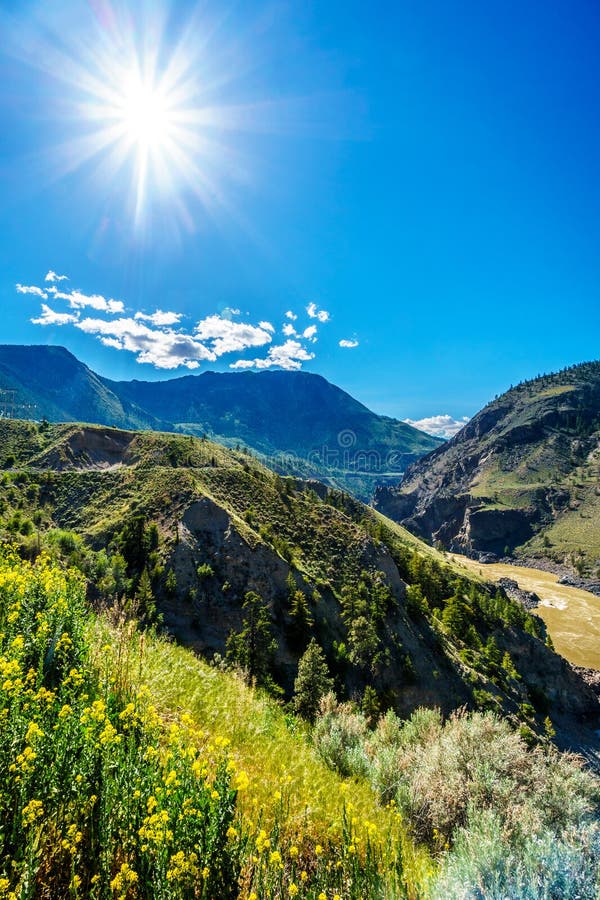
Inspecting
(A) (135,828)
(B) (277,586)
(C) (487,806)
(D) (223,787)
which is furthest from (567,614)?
(A) (135,828)

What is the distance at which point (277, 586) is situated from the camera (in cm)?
4800

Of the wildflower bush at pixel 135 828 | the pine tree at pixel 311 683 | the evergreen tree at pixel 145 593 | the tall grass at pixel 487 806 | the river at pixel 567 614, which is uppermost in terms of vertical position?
the wildflower bush at pixel 135 828

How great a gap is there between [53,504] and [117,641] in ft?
212

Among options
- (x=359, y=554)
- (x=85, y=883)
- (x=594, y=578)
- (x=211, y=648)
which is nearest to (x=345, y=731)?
(x=85, y=883)

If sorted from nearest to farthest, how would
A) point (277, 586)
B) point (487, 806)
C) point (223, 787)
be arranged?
point (223, 787) < point (487, 806) < point (277, 586)

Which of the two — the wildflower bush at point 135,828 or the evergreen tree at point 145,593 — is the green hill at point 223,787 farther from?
the evergreen tree at point 145,593

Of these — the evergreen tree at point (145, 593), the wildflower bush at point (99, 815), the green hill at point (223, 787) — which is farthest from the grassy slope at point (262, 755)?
the evergreen tree at point (145, 593)

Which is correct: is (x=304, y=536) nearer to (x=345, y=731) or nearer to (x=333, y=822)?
(x=345, y=731)

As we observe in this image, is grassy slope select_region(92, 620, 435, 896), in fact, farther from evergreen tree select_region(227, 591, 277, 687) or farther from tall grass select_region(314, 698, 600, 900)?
evergreen tree select_region(227, 591, 277, 687)

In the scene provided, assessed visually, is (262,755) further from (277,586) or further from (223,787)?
(277,586)

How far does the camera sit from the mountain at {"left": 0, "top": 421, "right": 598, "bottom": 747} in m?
42.1

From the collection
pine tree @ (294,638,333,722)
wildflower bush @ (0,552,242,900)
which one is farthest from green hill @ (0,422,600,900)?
pine tree @ (294,638,333,722)

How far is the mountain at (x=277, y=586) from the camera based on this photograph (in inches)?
1658

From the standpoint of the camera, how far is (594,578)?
159 meters
